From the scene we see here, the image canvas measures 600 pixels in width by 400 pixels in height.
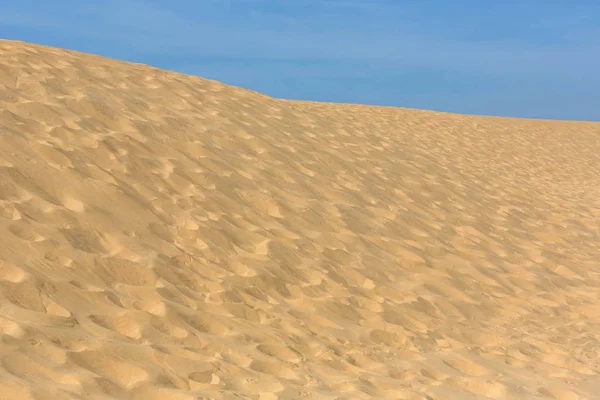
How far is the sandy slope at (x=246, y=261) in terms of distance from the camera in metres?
4.09

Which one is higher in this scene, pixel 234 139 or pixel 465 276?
pixel 234 139

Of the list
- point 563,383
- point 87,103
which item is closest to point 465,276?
point 563,383

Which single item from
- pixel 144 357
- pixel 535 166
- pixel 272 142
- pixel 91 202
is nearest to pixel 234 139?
pixel 272 142

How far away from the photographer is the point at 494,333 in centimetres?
575

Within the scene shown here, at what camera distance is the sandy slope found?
4.09 meters

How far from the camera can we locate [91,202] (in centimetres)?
563

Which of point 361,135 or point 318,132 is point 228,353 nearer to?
point 318,132

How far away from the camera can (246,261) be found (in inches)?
226

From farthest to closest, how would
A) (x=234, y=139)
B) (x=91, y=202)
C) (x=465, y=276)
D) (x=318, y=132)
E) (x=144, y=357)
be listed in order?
(x=318, y=132) → (x=234, y=139) → (x=465, y=276) → (x=91, y=202) → (x=144, y=357)

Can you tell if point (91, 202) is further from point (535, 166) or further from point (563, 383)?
Result: point (535, 166)

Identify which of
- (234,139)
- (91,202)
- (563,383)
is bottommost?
(563,383)

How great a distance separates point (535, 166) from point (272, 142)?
9.64m

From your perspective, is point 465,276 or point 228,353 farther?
point 465,276

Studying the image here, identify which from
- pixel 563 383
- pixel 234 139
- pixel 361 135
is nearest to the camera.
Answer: pixel 563 383
